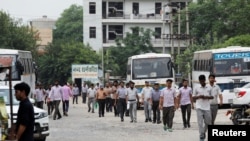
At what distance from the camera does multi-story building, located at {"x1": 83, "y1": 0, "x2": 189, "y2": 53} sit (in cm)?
8581

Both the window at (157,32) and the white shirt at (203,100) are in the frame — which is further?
the window at (157,32)

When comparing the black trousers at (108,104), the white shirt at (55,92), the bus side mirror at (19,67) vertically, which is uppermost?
the bus side mirror at (19,67)

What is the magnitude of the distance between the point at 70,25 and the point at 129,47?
4703 cm

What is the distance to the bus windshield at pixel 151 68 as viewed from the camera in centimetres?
4106

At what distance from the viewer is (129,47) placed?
251 feet

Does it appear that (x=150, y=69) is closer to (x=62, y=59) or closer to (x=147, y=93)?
(x=147, y=93)

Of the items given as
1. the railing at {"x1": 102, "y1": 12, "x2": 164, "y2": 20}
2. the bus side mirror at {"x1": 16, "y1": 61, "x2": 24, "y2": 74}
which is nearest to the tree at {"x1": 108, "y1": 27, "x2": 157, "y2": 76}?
the railing at {"x1": 102, "y1": 12, "x2": 164, "y2": 20}

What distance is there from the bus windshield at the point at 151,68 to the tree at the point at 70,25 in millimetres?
74630

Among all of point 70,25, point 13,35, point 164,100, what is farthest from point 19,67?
point 70,25

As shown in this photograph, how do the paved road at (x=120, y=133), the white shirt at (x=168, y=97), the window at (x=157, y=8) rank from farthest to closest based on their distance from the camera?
the window at (x=157, y=8) → the white shirt at (x=168, y=97) → the paved road at (x=120, y=133)

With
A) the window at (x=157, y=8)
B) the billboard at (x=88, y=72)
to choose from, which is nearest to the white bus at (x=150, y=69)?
the billboard at (x=88, y=72)

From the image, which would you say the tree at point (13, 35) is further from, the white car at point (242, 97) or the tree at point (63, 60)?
the white car at point (242, 97)

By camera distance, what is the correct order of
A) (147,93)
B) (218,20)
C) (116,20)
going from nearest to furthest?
(147,93)
(218,20)
(116,20)

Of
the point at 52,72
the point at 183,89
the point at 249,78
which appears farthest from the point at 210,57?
the point at 52,72
